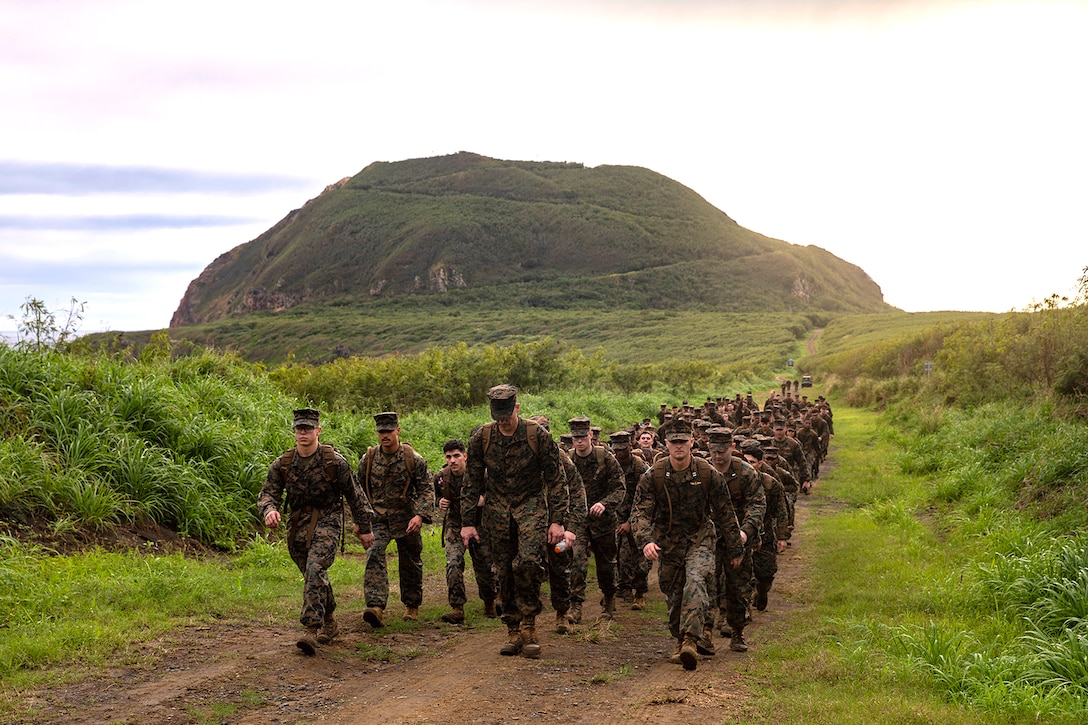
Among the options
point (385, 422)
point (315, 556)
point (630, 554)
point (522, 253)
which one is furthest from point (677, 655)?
point (522, 253)

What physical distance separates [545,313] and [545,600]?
103530 mm

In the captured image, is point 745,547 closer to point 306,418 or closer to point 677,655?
point 677,655

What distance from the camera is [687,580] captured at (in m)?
7.82

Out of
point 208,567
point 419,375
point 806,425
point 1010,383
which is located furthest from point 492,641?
point 1010,383

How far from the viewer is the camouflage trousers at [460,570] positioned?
9.42 metres

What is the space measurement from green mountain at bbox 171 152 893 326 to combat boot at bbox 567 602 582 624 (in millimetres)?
111416

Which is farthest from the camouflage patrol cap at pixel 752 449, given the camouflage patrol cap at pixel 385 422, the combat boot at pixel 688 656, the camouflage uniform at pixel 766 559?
the camouflage patrol cap at pixel 385 422

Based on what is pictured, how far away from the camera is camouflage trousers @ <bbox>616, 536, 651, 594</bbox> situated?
1056 centimetres

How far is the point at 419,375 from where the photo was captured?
24.9m

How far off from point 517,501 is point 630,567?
3364mm

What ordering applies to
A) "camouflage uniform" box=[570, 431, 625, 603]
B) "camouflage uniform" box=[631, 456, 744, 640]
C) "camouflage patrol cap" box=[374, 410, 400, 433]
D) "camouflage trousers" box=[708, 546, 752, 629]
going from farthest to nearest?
"camouflage uniform" box=[570, 431, 625, 603] < "camouflage patrol cap" box=[374, 410, 400, 433] < "camouflage trousers" box=[708, 546, 752, 629] < "camouflage uniform" box=[631, 456, 744, 640]

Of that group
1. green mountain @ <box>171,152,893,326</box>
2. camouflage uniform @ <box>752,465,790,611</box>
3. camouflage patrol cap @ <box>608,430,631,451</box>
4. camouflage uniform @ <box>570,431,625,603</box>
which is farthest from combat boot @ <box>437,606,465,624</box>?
green mountain @ <box>171,152,893,326</box>

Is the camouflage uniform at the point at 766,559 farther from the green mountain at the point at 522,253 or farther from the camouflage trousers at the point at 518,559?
the green mountain at the point at 522,253

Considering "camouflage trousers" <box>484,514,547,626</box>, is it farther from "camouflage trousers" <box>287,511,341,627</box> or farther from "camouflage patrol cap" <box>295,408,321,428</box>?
"camouflage patrol cap" <box>295,408,321,428</box>
